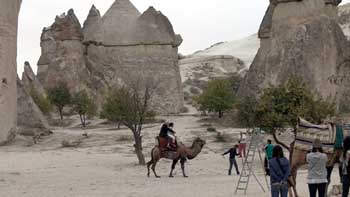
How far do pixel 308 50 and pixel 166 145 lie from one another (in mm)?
14433

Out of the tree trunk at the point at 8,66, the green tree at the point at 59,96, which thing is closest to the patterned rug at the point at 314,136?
the tree trunk at the point at 8,66

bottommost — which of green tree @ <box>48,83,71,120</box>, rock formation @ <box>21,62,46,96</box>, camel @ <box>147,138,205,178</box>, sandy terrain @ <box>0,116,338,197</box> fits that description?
sandy terrain @ <box>0,116,338,197</box>

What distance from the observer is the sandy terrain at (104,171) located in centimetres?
1043

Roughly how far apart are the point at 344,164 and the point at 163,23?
3093 centimetres

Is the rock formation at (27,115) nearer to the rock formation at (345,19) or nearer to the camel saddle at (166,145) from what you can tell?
the camel saddle at (166,145)

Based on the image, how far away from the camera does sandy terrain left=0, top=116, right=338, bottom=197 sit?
34.2ft

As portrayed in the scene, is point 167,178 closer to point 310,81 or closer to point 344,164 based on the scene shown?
point 344,164

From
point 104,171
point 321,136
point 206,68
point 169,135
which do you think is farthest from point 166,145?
point 206,68

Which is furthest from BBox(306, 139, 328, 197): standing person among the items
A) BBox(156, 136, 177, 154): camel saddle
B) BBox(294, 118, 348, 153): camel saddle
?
BBox(156, 136, 177, 154): camel saddle

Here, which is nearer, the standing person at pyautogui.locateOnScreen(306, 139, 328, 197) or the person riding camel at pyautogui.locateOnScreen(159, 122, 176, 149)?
the standing person at pyautogui.locateOnScreen(306, 139, 328, 197)

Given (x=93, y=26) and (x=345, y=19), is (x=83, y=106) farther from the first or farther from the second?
(x=345, y=19)

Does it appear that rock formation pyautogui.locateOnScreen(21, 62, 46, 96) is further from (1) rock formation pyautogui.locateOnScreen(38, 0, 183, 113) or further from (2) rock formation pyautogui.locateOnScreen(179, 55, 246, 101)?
(2) rock formation pyautogui.locateOnScreen(179, 55, 246, 101)

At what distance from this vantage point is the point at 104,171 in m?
14.3

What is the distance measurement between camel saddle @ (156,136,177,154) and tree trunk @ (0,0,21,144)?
9523 mm
